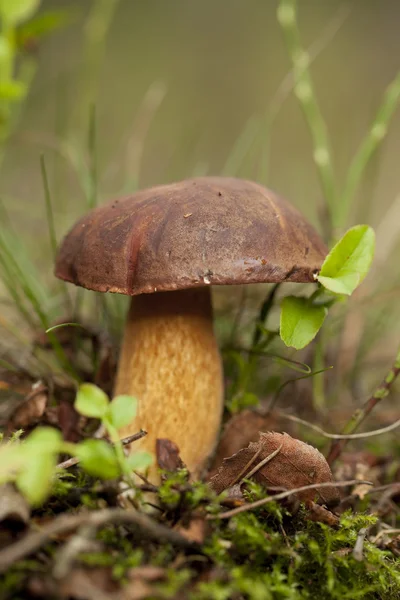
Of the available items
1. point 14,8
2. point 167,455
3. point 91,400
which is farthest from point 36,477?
point 14,8

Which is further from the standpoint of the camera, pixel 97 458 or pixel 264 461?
pixel 264 461

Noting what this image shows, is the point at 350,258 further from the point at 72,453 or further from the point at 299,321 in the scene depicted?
the point at 72,453

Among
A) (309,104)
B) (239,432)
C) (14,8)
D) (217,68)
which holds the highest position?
(217,68)

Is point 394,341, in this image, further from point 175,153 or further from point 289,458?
point 289,458

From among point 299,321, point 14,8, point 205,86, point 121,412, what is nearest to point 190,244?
point 299,321

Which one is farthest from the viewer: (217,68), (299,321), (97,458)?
(217,68)

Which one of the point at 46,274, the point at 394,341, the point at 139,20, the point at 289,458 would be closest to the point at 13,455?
the point at 289,458

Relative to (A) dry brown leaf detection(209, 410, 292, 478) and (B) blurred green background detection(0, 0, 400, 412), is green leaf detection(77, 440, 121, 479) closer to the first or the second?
(A) dry brown leaf detection(209, 410, 292, 478)

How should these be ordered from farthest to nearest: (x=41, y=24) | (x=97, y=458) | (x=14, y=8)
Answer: (x=41, y=24)
(x=14, y=8)
(x=97, y=458)

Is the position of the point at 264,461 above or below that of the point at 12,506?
below
